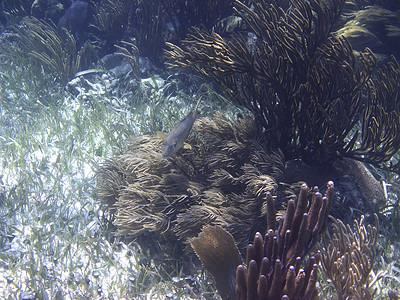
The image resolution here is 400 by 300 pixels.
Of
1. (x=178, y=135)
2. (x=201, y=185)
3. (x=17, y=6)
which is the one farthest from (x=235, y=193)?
(x=17, y=6)

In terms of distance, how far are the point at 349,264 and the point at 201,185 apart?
5.75 ft

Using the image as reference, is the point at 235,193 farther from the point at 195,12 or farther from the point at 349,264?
the point at 195,12

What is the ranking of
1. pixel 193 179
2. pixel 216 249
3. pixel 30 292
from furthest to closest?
1. pixel 193 179
2. pixel 30 292
3. pixel 216 249

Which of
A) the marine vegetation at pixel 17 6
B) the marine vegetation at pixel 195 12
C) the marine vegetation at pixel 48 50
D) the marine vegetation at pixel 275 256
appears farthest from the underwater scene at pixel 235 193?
the marine vegetation at pixel 17 6

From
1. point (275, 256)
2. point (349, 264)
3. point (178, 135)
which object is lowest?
point (349, 264)

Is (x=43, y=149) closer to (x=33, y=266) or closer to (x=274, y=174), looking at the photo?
(x=33, y=266)

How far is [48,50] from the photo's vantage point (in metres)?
7.93

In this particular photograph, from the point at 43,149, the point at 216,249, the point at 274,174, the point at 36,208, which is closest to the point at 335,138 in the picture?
the point at 274,174

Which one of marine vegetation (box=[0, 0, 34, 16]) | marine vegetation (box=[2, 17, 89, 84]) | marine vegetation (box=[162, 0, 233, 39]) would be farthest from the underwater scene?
marine vegetation (box=[0, 0, 34, 16])

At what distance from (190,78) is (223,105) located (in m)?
1.45

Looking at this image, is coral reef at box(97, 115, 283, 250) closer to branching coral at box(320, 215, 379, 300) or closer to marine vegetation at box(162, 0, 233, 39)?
branching coral at box(320, 215, 379, 300)

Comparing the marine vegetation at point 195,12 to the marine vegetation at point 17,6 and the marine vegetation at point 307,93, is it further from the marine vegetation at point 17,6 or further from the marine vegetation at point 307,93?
the marine vegetation at point 17,6

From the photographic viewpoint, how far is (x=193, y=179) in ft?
12.1

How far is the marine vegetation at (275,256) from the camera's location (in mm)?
1901
